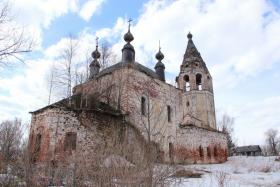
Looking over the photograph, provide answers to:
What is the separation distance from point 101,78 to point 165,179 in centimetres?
1377

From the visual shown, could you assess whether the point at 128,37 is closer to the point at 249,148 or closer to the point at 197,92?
the point at 197,92

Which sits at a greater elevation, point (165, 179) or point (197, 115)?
point (197, 115)

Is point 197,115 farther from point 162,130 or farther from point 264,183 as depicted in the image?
point 264,183

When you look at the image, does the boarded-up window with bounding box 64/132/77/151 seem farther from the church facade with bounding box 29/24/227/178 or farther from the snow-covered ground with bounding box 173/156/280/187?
the snow-covered ground with bounding box 173/156/280/187

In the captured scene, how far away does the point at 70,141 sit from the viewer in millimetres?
14961

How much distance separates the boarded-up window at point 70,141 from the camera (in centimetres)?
1478

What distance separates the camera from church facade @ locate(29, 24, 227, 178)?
14500 millimetres

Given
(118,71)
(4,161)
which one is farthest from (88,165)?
(118,71)

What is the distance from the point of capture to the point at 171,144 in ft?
66.3

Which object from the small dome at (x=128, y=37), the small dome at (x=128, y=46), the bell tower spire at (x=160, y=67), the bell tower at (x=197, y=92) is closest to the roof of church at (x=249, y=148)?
the bell tower at (x=197, y=92)

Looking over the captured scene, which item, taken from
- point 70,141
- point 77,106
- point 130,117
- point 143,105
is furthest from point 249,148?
point 70,141

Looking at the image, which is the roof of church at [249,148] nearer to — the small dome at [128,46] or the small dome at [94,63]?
the small dome at [94,63]

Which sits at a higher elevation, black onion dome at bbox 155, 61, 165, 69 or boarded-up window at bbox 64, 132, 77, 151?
black onion dome at bbox 155, 61, 165, 69

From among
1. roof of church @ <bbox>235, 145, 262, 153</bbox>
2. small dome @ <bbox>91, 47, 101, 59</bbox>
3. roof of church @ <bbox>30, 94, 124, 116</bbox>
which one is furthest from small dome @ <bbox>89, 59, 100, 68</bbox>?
roof of church @ <bbox>235, 145, 262, 153</bbox>
